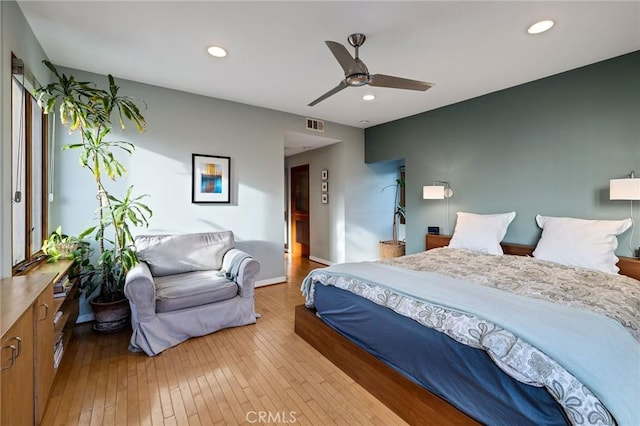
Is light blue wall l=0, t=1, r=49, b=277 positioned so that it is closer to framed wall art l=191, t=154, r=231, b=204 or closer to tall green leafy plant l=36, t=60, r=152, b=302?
tall green leafy plant l=36, t=60, r=152, b=302

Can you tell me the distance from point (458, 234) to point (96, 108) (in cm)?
417

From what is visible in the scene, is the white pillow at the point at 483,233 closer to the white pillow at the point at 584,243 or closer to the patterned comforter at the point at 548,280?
the patterned comforter at the point at 548,280

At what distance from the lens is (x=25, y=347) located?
1.36 meters

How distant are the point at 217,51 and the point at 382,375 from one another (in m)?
2.94

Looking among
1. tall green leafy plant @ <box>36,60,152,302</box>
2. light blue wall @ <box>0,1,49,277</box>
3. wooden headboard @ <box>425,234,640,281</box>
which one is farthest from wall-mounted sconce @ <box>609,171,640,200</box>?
light blue wall @ <box>0,1,49,277</box>

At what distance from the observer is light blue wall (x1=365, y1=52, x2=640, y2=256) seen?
2767mm

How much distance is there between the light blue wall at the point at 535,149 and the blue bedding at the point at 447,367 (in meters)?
2.52

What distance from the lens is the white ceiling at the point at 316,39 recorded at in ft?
6.73

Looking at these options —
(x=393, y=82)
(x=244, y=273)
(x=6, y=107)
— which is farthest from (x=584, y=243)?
(x=6, y=107)

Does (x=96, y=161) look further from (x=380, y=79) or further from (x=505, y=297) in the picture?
(x=505, y=297)

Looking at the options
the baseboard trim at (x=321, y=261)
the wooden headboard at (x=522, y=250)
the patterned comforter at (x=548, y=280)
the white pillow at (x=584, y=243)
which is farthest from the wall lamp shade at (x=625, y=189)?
the baseboard trim at (x=321, y=261)

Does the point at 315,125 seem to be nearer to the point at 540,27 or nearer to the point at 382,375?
the point at 540,27

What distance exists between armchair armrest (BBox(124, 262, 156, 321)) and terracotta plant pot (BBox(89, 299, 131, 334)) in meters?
0.52

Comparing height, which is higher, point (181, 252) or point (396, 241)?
point (181, 252)
